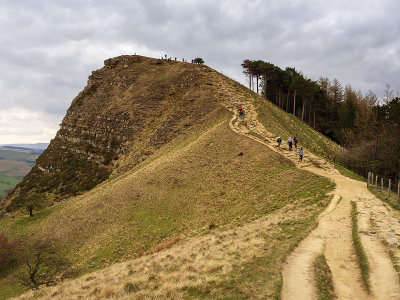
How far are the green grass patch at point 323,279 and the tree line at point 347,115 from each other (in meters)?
32.6

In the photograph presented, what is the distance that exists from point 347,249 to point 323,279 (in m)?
3.79

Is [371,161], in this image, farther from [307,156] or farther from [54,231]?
[54,231]

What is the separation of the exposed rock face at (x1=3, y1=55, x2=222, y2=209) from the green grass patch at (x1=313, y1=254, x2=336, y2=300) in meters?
43.0

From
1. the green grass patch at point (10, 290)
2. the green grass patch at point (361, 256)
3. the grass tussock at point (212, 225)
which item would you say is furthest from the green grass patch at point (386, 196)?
the green grass patch at point (10, 290)

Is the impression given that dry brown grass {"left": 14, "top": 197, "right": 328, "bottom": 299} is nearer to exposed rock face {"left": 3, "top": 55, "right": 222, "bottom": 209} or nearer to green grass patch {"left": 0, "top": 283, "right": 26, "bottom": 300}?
green grass patch {"left": 0, "top": 283, "right": 26, "bottom": 300}

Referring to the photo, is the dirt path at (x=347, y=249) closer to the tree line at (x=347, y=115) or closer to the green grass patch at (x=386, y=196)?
the green grass patch at (x=386, y=196)

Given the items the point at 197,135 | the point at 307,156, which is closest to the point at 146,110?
the point at 197,135

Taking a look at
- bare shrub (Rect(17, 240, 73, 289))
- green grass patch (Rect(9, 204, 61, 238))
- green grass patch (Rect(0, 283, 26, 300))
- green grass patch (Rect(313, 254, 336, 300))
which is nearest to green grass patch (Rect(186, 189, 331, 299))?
green grass patch (Rect(313, 254, 336, 300))

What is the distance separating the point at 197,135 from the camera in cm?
4694

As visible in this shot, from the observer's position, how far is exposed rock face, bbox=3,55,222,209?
5516 cm

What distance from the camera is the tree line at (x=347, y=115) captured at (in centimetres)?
3959

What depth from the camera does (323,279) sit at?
35.0 feet

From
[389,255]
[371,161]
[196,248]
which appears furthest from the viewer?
[371,161]

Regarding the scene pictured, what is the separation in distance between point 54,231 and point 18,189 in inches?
1658
